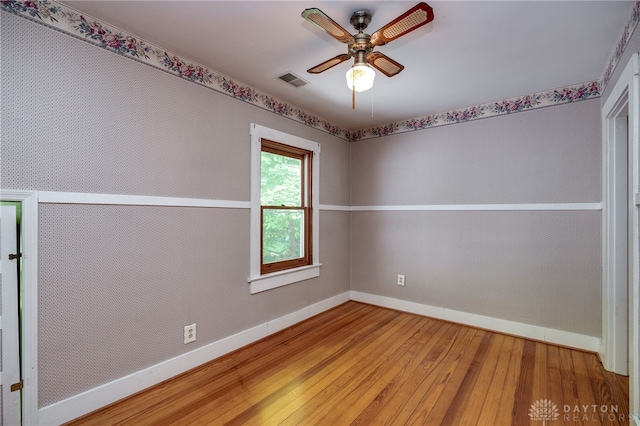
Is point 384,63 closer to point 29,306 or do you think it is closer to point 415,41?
point 415,41

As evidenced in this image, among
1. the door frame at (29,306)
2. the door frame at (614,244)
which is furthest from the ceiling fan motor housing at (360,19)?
the door frame at (29,306)

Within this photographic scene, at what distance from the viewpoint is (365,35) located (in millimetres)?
1695

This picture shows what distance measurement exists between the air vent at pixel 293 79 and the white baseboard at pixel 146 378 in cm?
236

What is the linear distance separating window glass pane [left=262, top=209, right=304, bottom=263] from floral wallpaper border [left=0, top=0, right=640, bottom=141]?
1095mm

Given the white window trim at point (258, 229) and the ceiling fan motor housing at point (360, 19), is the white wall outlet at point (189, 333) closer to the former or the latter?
the white window trim at point (258, 229)

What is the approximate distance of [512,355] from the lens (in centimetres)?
254

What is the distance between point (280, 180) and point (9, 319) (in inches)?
89.5

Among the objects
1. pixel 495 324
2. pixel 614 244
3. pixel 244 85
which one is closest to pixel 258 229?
pixel 244 85

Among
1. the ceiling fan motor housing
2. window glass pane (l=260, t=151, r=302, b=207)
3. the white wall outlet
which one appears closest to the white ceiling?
the ceiling fan motor housing

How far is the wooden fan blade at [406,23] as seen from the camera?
1.33 meters

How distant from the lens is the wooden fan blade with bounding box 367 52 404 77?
5.83 ft

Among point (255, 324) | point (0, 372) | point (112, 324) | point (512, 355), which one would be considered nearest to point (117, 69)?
point (112, 324)

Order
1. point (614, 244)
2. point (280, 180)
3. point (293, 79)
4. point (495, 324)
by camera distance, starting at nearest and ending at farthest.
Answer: point (614, 244) → point (293, 79) → point (495, 324) → point (280, 180)

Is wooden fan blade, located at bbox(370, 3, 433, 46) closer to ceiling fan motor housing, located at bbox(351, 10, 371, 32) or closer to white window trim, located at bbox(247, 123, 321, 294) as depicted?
ceiling fan motor housing, located at bbox(351, 10, 371, 32)
